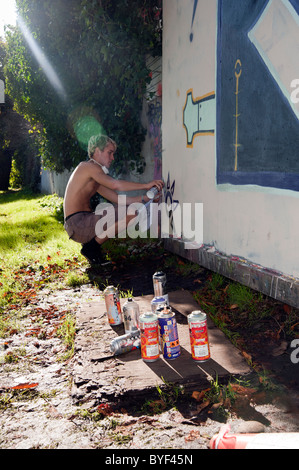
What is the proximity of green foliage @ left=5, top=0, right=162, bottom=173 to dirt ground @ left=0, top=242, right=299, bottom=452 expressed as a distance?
5.29 meters

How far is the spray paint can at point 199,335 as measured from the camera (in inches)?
110

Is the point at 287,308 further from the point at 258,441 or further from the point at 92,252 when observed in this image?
the point at 92,252

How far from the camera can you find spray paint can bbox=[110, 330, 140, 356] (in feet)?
10.2

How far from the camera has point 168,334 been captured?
114 inches

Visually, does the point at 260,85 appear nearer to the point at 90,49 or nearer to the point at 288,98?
the point at 288,98

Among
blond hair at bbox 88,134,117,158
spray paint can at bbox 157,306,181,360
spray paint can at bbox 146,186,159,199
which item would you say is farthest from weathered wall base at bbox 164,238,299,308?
blond hair at bbox 88,134,117,158

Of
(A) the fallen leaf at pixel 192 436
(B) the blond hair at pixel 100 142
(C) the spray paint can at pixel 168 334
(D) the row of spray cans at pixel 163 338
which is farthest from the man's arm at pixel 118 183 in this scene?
(A) the fallen leaf at pixel 192 436

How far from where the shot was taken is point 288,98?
3.30 metres

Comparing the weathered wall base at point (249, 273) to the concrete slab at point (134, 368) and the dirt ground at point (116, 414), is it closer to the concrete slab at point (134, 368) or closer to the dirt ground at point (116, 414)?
the dirt ground at point (116, 414)

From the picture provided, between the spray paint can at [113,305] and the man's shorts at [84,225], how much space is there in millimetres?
2081

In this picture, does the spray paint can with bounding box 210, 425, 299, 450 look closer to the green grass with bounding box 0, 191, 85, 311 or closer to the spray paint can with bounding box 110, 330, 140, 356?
the spray paint can with bounding box 110, 330, 140, 356

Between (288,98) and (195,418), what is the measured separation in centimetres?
254

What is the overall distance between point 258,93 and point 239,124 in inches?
15.9
